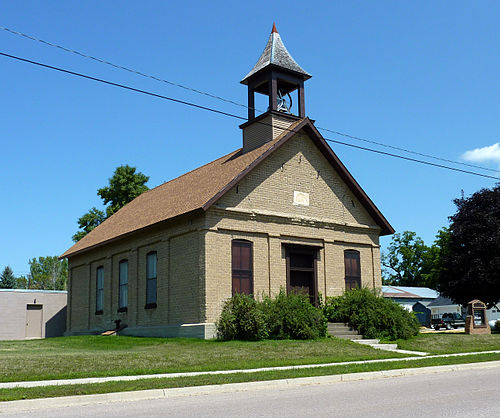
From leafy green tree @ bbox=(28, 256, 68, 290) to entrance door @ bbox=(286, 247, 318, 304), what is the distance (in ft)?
283

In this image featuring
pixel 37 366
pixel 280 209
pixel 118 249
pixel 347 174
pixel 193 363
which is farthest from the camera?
pixel 118 249

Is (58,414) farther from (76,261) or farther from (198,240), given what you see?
(76,261)

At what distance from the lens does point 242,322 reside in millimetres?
21391

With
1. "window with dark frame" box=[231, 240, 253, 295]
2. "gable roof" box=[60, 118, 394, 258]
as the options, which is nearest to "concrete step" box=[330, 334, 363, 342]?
"window with dark frame" box=[231, 240, 253, 295]

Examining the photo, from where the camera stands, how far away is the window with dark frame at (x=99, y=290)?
31025 millimetres

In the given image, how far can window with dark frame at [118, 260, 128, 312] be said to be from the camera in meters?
28.4

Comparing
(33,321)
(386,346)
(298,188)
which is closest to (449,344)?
(386,346)

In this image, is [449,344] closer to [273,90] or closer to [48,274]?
[273,90]

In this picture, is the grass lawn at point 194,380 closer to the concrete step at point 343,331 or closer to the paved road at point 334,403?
the paved road at point 334,403

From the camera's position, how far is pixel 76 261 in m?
34.7

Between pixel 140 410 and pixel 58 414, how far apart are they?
4.00ft

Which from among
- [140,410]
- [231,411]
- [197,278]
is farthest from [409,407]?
[197,278]

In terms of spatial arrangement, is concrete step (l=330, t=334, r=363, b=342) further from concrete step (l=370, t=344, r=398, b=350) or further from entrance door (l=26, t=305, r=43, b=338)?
entrance door (l=26, t=305, r=43, b=338)

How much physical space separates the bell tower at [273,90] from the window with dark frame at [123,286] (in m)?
8.12
